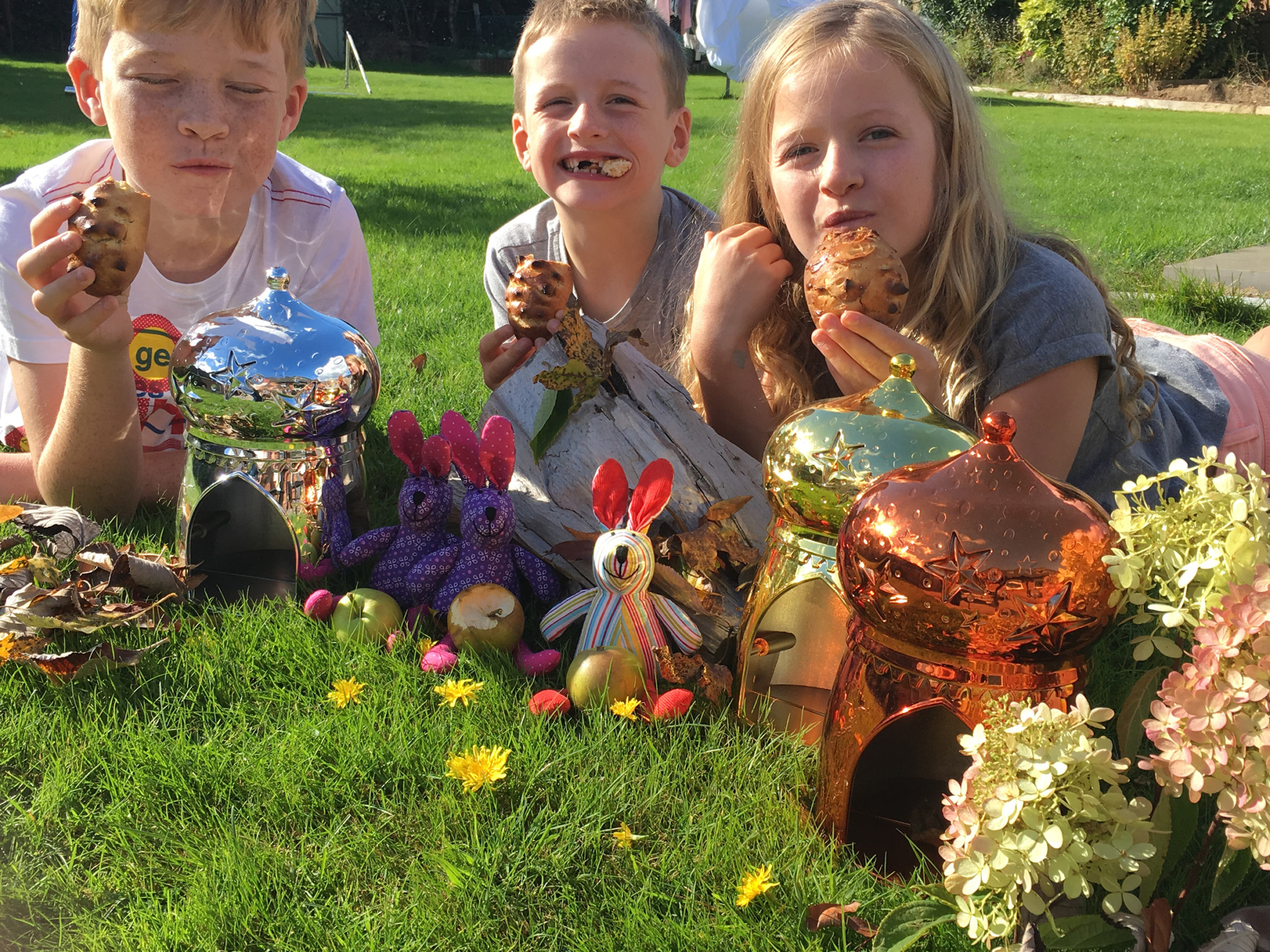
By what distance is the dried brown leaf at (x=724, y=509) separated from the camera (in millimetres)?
2125

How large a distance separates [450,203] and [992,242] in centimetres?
617

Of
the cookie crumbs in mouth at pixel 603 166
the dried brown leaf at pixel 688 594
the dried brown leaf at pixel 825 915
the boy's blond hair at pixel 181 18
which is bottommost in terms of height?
the dried brown leaf at pixel 825 915

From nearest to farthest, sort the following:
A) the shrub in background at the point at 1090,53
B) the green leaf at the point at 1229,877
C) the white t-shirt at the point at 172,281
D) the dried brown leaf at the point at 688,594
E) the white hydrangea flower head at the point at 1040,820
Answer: the white hydrangea flower head at the point at 1040,820 → the green leaf at the point at 1229,877 → the dried brown leaf at the point at 688,594 → the white t-shirt at the point at 172,281 → the shrub in background at the point at 1090,53

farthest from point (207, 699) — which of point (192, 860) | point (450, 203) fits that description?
point (450, 203)

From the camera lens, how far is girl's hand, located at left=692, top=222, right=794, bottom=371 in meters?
2.47

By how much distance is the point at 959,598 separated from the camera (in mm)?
1284

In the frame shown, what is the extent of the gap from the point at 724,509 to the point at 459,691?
648 mm

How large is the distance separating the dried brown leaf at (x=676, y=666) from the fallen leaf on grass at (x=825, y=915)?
1.89 ft

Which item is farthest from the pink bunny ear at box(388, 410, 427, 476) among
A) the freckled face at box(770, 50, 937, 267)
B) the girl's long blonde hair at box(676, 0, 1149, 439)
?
the girl's long blonde hair at box(676, 0, 1149, 439)

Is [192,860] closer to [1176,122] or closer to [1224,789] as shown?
[1224,789]

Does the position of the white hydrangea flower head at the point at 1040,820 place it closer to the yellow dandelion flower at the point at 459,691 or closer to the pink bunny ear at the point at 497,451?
the yellow dandelion flower at the point at 459,691

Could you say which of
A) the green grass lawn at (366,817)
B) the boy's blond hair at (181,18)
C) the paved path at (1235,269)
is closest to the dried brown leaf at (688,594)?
the green grass lawn at (366,817)

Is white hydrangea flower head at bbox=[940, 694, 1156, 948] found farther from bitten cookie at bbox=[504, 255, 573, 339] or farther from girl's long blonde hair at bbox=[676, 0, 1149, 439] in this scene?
bitten cookie at bbox=[504, 255, 573, 339]

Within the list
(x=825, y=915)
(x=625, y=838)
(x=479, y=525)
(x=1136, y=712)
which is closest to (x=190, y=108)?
(x=479, y=525)
